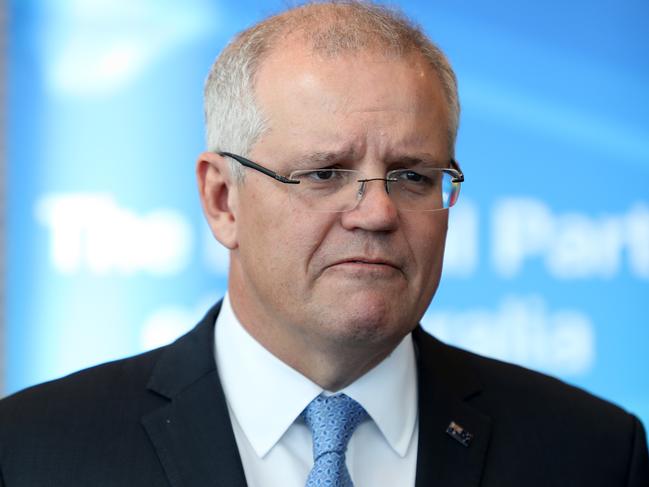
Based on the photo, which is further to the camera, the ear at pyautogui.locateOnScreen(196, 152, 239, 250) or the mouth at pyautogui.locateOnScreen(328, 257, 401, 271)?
the ear at pyautogui.locateOnScreen(196, 152, 239, 250)

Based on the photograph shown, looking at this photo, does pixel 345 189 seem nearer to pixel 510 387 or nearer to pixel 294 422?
pixel 294 422

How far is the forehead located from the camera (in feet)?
6.43

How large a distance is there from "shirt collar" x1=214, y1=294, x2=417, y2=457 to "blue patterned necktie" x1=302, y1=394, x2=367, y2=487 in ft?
0.07

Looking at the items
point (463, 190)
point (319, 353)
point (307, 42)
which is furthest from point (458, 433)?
point (463, 190)

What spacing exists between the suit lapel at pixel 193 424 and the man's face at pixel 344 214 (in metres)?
0.19

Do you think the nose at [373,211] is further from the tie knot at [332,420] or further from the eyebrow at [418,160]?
the tie knot at [332,420]

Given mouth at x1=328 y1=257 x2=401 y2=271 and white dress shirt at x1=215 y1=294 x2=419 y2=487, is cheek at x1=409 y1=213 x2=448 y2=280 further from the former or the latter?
white dress shirt at x1=215 y1=294 x2=419 y2=487

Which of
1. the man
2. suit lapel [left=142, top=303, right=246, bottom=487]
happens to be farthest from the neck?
suit lapel [left=142, top=303, right=246, bottom=487]

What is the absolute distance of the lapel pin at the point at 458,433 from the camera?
2.12 metres

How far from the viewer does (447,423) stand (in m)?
2.14

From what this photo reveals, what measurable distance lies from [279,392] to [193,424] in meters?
0.18

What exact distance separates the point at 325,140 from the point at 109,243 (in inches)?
67.9

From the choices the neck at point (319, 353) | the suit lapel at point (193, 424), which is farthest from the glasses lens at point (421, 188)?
the suit lapel at point (193, 424)

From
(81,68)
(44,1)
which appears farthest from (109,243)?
(44,1)
